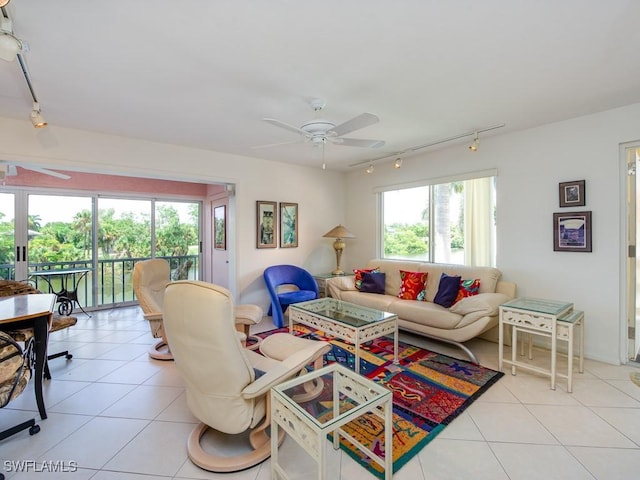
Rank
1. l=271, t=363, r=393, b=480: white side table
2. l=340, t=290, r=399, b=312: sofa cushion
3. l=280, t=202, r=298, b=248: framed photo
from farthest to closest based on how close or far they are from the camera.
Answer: l=280, t=202, r=298, b=248: framed photo → l=340, t=290, r=399, b=312: sofa cushion → l=271, t=363, r=393, b=480: white side table

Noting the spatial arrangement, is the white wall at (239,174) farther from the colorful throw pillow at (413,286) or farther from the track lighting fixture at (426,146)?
the colorful throw pillow at (413,286)

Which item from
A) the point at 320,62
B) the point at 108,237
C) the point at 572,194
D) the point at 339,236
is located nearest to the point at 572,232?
the point at 572,194

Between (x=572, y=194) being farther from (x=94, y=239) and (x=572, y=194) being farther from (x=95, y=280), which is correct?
(x=95, y=280)

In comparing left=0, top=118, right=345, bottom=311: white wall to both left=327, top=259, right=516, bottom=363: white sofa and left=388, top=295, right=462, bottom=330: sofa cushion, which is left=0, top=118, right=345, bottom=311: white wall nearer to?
left=327, top=259, right=516, bottom=363: white sofa

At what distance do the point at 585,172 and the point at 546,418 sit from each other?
2.44 m

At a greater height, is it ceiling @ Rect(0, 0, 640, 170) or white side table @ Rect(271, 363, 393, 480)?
ceiling @ Rect(0, 0, 640, 170)

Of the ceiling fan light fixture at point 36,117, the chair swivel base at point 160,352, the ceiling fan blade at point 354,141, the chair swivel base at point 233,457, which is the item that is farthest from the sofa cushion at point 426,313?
the ceiling fan light fixture at point 36,117

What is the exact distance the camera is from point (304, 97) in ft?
8.32

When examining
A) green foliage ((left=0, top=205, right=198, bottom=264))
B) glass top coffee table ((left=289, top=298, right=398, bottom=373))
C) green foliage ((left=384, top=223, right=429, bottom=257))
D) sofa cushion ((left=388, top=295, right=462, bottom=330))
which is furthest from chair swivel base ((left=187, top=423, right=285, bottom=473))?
green foliage ((left=0, top=205, right=198, bottom=264))

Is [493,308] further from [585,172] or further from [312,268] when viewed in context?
[312,268]

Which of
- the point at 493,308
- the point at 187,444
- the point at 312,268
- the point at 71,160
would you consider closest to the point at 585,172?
the point at 493,308

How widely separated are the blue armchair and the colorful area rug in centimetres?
98

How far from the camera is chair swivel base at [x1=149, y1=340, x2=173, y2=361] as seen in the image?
3119mm

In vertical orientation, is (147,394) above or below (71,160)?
below
